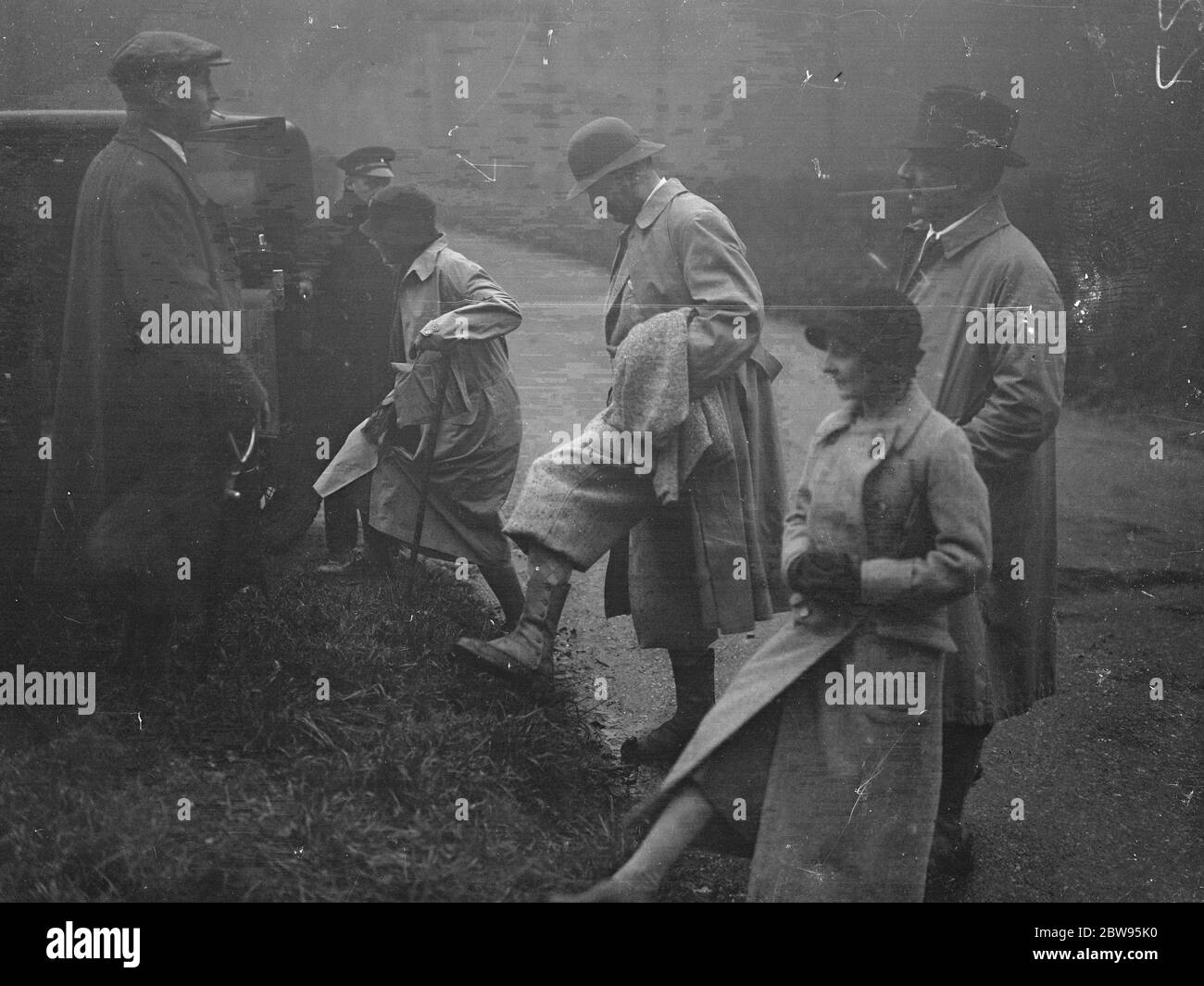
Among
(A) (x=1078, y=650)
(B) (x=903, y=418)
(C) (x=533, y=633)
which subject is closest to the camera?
(B) (x=903, y=418)

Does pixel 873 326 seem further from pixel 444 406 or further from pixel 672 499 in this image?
pixel 444 406

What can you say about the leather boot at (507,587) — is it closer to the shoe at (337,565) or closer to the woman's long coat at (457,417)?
the woman's long coat at (457,417)

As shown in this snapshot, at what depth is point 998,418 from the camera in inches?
131

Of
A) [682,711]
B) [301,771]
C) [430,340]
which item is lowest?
[301,771]

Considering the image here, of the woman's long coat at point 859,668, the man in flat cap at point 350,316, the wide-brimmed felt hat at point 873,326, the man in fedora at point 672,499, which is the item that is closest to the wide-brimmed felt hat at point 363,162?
the man in flat cap at point 350,316

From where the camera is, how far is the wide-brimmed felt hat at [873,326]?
3141mm

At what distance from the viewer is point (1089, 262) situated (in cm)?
362

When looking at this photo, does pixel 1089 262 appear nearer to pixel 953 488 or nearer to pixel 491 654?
pixel 953 488

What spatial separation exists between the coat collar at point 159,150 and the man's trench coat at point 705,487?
1321mm

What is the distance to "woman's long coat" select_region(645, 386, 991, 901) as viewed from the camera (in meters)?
3.06

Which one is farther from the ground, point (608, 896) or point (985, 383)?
point (985, 383)

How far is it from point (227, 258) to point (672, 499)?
1.59 metres

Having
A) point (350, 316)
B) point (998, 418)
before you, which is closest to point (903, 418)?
point (998, 418)

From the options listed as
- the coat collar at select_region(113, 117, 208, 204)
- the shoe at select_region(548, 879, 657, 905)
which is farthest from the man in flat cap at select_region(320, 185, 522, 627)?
the shoe at select_region(548, 879, 657, 905)
